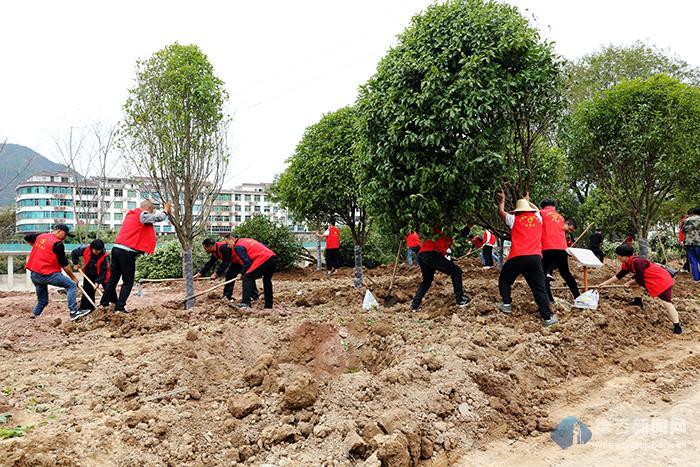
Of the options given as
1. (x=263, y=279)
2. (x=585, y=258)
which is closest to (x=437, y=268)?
(x=585, y=258)

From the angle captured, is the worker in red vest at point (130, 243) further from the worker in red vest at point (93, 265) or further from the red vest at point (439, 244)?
the red vest at point (439, 244)

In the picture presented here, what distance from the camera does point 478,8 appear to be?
6539 millimetres

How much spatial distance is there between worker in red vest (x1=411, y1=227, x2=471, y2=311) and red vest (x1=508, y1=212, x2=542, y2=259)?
0.91m

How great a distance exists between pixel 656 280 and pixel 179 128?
23.9 feet

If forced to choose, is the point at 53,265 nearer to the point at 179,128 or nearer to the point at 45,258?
the point at 45,258

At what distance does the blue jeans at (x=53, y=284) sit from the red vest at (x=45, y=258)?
0.09 m

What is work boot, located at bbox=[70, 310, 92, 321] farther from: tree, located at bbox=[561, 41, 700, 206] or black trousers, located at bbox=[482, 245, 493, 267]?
tree, located at bbox=[561, 41, 700, 206]

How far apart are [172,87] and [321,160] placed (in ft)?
11.7

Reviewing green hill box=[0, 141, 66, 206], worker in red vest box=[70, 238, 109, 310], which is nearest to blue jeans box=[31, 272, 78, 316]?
worker in red vest box=[70, 238, 109, 310]

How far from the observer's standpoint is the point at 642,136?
8.95 metres

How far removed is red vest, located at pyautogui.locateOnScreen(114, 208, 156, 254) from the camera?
24.5ft

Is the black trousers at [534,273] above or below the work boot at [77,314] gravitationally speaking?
above

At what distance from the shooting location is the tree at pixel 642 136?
8906 millimetres

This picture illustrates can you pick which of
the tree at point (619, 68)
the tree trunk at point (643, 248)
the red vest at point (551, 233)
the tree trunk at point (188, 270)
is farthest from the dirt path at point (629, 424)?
the tree at point (619, 68)
